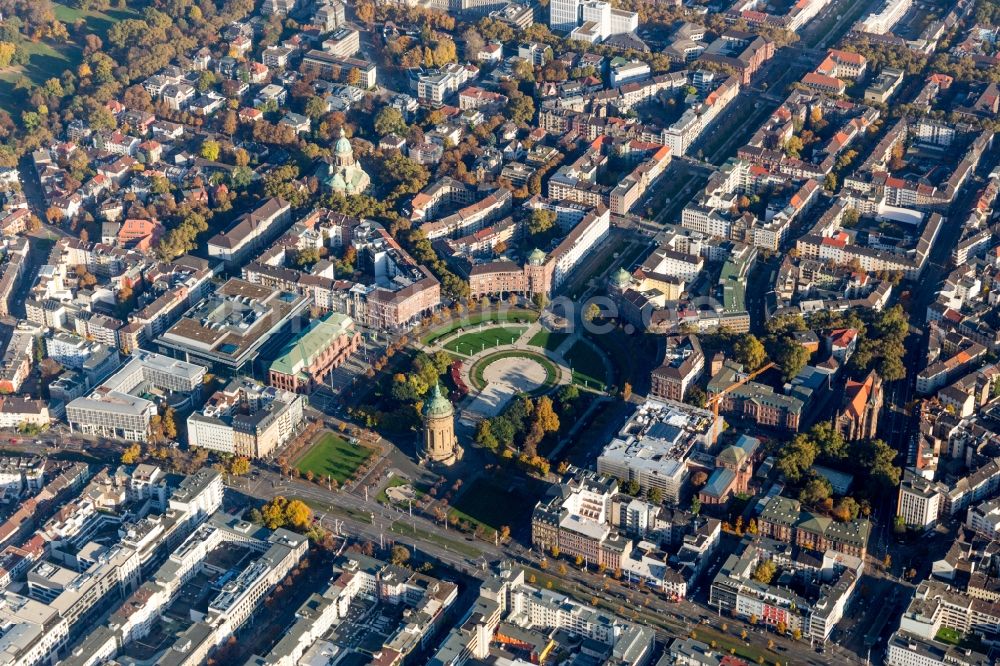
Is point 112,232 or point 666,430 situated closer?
point 666,430

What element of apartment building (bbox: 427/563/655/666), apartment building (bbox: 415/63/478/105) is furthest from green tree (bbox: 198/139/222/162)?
apartment building (bbox: 427/563/655/666)

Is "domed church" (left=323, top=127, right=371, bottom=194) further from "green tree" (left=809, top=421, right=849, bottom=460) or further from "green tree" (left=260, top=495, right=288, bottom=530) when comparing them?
"green tree" (left=809, top=421, right=849, bottom=460)

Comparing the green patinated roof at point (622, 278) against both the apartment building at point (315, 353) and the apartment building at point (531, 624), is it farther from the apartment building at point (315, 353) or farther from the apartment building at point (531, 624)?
the apartment building at point (531, 624)

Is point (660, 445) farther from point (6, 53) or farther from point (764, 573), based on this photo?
point (6, 53)

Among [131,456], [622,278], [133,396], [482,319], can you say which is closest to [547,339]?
[482,319]

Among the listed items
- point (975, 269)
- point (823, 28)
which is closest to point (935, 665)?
point (975, 269)

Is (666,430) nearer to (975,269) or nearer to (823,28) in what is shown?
(975,269)
